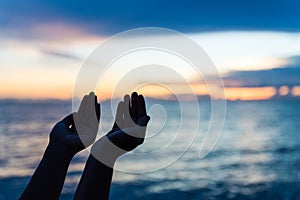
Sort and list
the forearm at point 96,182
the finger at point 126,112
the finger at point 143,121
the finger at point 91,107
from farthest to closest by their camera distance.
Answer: the finger at point 91,107
the finger at point 126,112
the finger at point 143,121
the forearm at point 96,182

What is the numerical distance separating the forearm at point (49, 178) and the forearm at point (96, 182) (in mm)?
184

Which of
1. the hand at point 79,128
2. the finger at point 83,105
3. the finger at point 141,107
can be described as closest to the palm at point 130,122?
the finger at point 141,107

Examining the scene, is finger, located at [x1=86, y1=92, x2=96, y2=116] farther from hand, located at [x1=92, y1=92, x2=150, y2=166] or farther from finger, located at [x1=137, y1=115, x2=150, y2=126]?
finger, located at [x1=137, y1=115, x2=150, y2=126]

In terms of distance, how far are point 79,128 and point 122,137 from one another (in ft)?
1.44

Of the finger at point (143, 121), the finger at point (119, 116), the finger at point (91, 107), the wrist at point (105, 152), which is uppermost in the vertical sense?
the finger at point (91, 107)

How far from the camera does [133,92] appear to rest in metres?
3.14

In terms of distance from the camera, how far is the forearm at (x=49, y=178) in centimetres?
298

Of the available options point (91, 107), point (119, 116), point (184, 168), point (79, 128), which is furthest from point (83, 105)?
point (184, 168)

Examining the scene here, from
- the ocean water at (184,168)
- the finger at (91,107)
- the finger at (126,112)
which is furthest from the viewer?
the ocean water at (184,168)

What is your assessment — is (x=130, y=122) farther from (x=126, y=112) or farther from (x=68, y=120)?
(x=68, y=120)

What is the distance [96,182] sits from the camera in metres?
2.85

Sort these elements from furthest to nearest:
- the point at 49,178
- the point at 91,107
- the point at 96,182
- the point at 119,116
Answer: the point at 91,107 < the point at 119,116 < the point at 49,178 < the point at 96,182

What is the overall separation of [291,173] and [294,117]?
17501mm

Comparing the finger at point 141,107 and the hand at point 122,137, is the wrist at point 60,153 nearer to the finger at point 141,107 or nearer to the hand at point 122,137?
the hand at point 122,137
